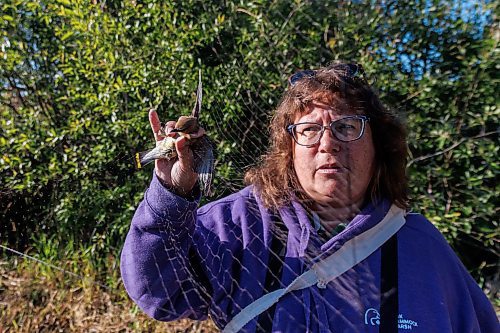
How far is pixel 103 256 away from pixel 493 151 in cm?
260

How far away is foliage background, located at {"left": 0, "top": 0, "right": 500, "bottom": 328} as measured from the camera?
3188mm

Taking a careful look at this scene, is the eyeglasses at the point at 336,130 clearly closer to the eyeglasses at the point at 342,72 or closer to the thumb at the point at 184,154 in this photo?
the eyeglasses at the point at 342,72

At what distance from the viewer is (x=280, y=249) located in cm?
167

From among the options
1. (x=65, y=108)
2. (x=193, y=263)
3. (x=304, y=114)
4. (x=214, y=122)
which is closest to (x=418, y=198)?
(x=214, y=122)

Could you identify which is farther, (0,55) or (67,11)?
(0,55)

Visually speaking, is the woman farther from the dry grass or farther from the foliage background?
the dry grass

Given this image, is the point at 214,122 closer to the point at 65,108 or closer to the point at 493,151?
the point at 65,108

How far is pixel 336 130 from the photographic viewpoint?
1.74m

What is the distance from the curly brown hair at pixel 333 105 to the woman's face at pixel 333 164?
0.03 metres

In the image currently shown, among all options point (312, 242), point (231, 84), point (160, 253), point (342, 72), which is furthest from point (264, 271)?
point (231, 84)

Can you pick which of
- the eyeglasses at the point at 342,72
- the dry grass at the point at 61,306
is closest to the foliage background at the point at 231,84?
the dry grass at the point at 61,306

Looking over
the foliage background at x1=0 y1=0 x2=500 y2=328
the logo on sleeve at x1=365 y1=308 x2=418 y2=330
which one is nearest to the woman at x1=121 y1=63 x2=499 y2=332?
the logo on sleeve at x1=365 y1=308 x2=418 y2=330

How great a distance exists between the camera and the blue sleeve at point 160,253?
1.52m

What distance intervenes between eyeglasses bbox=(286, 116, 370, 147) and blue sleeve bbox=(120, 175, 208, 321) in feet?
1.51
